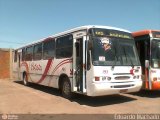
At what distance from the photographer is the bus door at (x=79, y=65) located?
10.3 m

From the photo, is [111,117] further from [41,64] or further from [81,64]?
[41,64]

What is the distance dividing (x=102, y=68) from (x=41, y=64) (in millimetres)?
6184

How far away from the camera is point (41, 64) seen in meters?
15.2

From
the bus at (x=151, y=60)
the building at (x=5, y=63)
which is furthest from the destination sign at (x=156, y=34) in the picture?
the building at (x=5, y=63)

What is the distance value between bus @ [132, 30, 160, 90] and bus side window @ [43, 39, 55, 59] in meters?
4.60

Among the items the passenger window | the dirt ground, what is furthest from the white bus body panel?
the passenger window

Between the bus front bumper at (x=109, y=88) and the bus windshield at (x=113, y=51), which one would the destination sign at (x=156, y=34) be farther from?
the bus front bumper at (x=109, y=88)

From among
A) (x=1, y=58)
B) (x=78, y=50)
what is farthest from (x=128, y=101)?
(x=1, y=58)

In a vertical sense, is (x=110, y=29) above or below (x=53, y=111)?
above

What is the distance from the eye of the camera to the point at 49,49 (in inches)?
558

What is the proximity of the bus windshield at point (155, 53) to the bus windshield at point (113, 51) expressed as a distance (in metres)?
1.23

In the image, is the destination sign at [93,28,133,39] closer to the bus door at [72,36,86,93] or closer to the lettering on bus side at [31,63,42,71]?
the bus door at [72,36,86,93]

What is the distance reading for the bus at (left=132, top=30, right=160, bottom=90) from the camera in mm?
11906

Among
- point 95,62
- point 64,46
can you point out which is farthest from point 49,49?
point 95,62
